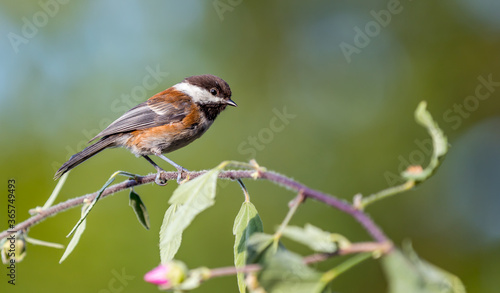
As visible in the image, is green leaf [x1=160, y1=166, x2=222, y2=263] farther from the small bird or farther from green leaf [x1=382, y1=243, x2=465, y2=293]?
the small bird

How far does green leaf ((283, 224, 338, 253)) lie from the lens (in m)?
1.14

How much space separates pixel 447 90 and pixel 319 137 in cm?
269

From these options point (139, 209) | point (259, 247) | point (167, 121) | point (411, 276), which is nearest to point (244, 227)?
point (259, 247)

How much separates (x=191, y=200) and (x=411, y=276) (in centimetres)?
61

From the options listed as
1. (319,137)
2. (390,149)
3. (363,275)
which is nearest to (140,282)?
(363,275)

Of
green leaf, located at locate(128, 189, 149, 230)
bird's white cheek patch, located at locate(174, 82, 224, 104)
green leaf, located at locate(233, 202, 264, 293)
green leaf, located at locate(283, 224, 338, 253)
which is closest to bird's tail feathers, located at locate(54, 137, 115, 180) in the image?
bird's white cheek patch, located at locate(174, 82, 224, 104)

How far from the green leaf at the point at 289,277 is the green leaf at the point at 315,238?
48mm

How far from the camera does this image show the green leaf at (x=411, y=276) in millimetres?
986

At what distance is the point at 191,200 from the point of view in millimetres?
1354

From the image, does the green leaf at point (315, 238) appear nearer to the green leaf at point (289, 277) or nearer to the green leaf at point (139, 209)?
the green leaf at point (289, 277)

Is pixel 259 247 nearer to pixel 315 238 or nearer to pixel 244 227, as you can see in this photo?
pixel 315 238

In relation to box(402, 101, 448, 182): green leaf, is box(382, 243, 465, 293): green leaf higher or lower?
lower

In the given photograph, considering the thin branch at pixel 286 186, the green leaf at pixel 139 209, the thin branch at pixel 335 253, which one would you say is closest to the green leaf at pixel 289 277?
the thin branch at pixel 335 253

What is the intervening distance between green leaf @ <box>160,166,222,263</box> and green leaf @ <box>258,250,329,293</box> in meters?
0.26
